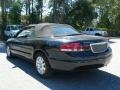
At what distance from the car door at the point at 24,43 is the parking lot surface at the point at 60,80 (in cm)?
55

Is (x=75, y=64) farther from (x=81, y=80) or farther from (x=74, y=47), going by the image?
(x=81, y=80)

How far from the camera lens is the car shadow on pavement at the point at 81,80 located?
646cm

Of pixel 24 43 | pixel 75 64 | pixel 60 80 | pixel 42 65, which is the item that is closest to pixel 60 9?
pixel 24 43

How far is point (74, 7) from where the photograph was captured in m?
34.4

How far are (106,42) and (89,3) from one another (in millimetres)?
27981

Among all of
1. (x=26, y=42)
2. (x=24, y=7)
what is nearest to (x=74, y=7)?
(x=24, y=7)

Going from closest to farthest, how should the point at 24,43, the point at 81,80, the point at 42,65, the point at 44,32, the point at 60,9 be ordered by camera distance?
the point at 81,80 → the point at 42,65 → the point at 44,32 → the point at 24,43 → the point at 60,9

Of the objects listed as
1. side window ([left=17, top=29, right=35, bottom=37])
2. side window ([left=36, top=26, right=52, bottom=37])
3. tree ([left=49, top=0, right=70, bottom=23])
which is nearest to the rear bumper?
side window ([left=36, top=26, right=52, bottom=37])

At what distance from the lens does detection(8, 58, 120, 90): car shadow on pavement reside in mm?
6461

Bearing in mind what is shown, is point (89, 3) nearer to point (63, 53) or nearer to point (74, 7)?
point (74, 7)

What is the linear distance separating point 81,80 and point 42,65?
3.85 ft

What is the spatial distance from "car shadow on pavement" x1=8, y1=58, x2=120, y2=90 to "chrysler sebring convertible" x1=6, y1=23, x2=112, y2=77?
37 centimetres

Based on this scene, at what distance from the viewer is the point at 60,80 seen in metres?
7.14

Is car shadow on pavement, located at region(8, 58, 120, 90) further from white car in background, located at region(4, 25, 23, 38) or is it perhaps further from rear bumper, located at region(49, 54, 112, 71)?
white car in background, located at region(4, 25, 23, 38)
